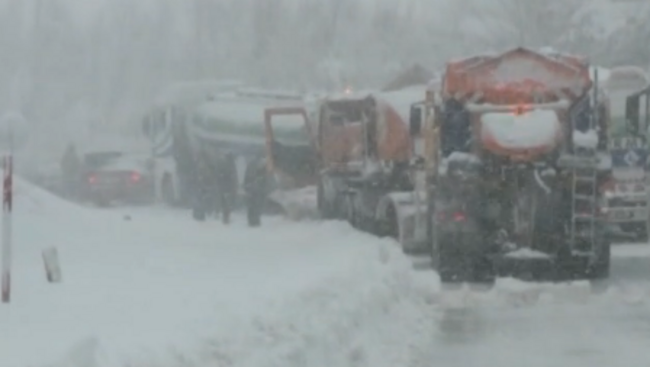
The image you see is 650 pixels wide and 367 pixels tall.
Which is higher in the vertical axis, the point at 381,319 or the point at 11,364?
the point at 11,364

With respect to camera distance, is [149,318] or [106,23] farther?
[106,23]

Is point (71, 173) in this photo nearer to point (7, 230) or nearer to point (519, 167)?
point (519, 167)

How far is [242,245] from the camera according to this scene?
87.0ft

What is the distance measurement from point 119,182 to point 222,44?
3365 cm

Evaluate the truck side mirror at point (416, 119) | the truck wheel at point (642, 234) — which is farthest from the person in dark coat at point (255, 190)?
the truck wheel at point (642, 234)

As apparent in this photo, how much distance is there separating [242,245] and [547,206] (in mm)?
5292

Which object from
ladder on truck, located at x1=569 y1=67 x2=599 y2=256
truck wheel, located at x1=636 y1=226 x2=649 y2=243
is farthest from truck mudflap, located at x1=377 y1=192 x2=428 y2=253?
truck wheel, located at x1=636 y1=226 x2=649 y2=243

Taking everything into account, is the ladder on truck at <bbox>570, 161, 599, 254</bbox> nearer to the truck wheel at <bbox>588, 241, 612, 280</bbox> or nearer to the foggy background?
the truck wheel at <bbox>588, 241, 612, 280</bbox>

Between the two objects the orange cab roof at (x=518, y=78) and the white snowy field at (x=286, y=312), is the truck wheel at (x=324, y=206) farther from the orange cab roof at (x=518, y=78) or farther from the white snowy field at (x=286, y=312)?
the orange cab roof at (x=518, y=78)

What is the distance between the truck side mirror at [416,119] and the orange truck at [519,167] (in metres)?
2.96

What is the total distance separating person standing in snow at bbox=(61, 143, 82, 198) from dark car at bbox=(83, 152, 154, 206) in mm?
1900

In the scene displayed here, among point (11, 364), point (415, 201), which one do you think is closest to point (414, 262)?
point (415, 201)

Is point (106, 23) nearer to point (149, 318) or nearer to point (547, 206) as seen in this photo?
point (547, 206)

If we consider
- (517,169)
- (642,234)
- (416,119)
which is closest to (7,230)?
(517,169)
